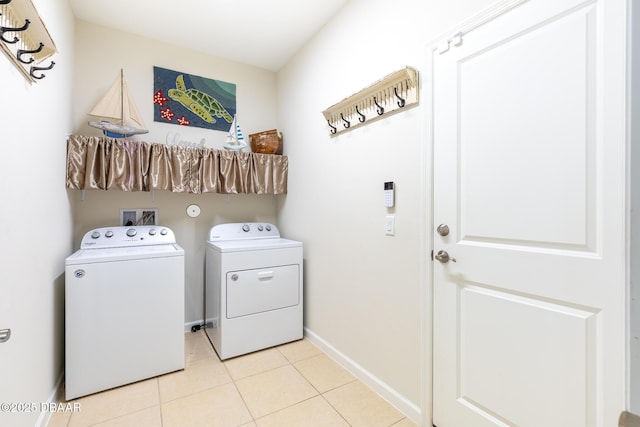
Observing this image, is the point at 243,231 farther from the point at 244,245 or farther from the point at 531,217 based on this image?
the point at 531,217

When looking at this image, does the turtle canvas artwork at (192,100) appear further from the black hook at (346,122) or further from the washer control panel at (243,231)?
the black hook at (346,122)

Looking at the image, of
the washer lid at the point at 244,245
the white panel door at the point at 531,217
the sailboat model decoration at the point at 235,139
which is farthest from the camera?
the sailboat model decoration at the point at 235,139

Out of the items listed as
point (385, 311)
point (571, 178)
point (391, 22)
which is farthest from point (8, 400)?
point (391, 22)

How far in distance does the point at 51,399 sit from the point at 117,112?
197 centimetres

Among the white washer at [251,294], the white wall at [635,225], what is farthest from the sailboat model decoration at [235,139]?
the white wall at [635,225]

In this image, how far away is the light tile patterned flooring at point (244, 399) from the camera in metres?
1.69

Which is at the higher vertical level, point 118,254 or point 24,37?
point 24,37

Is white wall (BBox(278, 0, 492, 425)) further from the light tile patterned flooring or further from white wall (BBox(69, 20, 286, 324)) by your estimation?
white wall (BBox(69, 20, 286, 324))

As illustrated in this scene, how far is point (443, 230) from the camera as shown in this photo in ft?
4.98

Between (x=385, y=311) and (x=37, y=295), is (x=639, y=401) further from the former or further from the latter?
(x=37, y=295)

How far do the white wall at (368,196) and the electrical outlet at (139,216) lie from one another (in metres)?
1.31

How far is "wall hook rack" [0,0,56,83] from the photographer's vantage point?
114 centimetres

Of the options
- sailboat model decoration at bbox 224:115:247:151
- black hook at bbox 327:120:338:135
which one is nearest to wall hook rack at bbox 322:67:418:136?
black hook at bbox 327:120:338:135

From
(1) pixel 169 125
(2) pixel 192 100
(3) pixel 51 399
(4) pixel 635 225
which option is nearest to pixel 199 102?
(2) pixel 192 100
